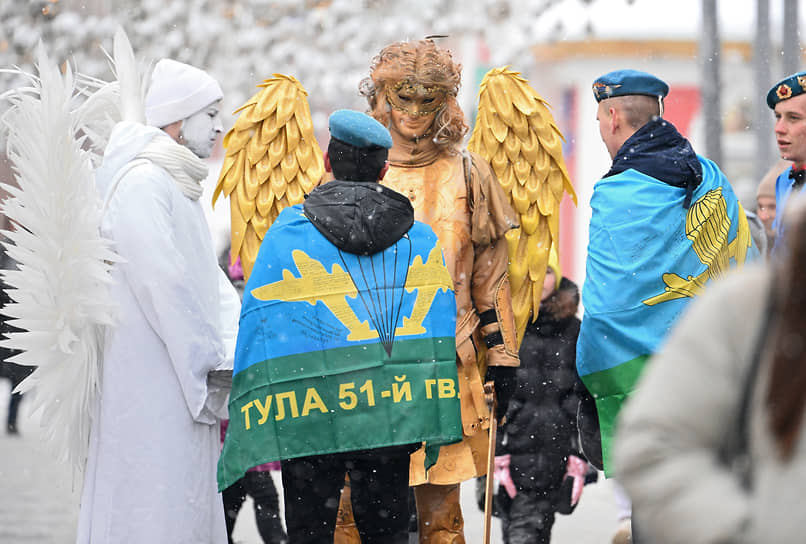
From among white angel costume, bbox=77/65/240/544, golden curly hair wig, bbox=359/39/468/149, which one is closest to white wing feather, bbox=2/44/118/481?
white angel costume, bbox=77/65/240/544

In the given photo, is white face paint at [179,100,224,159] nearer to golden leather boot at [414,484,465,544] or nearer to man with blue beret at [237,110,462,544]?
man with blue beret at [237,110,462,544]

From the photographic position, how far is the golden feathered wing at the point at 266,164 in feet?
17.4

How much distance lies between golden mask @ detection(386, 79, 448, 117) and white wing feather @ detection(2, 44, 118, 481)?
127 centimetres

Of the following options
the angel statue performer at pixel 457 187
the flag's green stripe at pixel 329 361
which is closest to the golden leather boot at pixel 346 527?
the angel statue performer at pixel 457 187

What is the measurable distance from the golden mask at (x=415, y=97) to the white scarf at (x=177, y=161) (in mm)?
874

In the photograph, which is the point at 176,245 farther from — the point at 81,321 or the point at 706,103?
the point at 706,103

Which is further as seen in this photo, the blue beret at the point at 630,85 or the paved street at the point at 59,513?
the paved street at the point at 59,513

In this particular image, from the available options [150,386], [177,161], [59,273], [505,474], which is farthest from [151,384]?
[505,474]

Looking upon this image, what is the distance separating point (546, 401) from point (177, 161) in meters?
2.54

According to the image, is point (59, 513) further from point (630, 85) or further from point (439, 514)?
point (630, 85)

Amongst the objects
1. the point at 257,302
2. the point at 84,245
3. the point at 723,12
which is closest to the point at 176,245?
the point at 84,245

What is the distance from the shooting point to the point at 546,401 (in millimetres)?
6277

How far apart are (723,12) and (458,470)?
1795cm

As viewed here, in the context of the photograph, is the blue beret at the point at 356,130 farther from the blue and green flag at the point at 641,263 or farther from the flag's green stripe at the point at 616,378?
the flag's green stripe at the point at 616,378
